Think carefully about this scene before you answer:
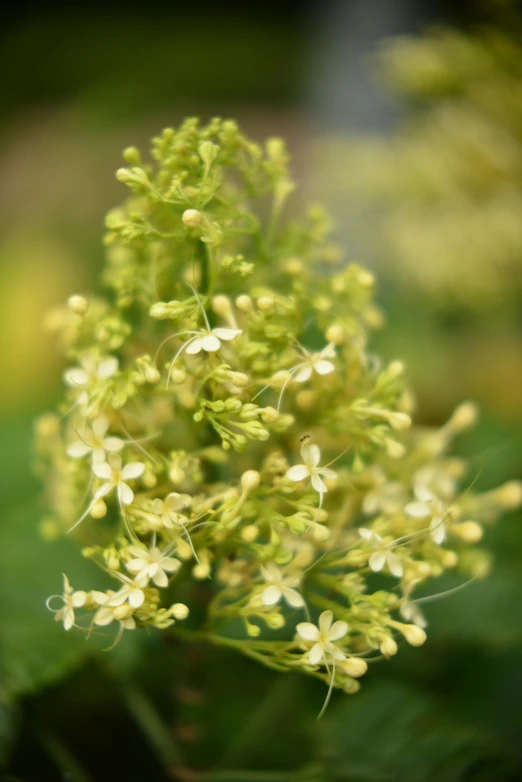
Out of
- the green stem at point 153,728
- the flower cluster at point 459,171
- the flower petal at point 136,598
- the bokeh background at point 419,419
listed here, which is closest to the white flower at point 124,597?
the flower petal at point 136,598

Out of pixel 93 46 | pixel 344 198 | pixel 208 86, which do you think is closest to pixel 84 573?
pixel 344 198

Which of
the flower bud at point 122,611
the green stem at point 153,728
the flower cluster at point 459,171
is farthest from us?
the flower cluster at point 459,171

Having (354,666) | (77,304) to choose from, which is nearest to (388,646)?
(354,666)

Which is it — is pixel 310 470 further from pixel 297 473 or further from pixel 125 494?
pixel 125 494

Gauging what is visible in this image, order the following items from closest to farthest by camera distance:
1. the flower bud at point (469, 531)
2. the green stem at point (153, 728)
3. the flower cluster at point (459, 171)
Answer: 1. the flower bud at point (469, 531)
2. the green stem at point (153, 728)
3. the flower cluster at point (459, 171)

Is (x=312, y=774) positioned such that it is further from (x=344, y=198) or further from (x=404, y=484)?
(x=344, y=198)

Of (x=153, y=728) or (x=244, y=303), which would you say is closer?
(x=244, y=303)

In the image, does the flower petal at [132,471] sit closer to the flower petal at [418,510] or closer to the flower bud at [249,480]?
the flower bud at [249,480]
